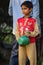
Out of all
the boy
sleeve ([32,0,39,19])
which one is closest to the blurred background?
sleeve ([32,0,39,19])

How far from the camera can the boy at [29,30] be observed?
4934mm

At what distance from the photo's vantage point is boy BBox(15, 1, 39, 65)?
4934 millimetres

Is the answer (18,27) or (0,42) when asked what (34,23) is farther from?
(0,42)

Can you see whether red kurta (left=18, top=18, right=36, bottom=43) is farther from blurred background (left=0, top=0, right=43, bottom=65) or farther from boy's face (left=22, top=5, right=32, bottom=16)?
blurred background (left=0, top=0, right=43, bottom=65)

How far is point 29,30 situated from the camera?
4918mm

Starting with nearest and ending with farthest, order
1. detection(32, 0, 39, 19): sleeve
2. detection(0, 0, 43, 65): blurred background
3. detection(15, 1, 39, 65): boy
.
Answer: detection(15, 1, 39, 65): boy → detection(32, 0, 39, 19): sleeve → detection(0, 0, 43, 65): blurred background

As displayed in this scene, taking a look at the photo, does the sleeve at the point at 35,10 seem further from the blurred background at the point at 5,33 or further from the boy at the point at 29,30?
the blurred background at the point at 5,33

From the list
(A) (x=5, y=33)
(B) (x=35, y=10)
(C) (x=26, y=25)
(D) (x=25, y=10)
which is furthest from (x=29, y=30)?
(A) (x=5, y=33)

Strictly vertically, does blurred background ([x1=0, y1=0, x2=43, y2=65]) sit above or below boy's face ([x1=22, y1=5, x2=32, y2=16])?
below

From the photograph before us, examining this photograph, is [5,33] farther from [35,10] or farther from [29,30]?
[29,30]

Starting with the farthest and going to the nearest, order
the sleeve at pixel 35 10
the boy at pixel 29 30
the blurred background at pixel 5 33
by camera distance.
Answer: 1. the blurred background at pixel 5 33
2. the sleeve at pixel 35 10
3. the boy at pixel 29 30

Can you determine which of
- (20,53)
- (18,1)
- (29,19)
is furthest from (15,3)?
(20,53)

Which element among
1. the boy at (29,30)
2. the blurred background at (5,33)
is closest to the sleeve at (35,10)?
the boy at (29,30)

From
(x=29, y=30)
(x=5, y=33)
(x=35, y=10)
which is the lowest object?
(x=5, y=33)
